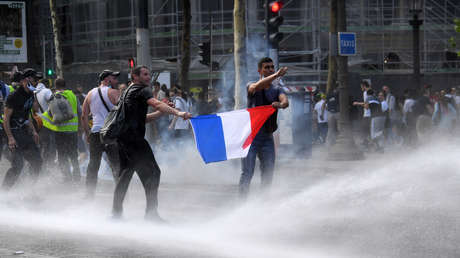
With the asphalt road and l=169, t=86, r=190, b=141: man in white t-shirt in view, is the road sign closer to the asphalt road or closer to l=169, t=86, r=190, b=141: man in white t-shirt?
l=169, t=86, r=190, b=141: man in white t-shirt

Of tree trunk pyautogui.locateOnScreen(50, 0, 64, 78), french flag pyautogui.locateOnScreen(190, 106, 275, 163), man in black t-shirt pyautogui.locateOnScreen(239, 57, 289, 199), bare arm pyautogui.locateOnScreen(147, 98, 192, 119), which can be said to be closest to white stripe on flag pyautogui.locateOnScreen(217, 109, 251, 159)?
french flag pyautogui.locateOnScreen(190, 106, 275, 163)

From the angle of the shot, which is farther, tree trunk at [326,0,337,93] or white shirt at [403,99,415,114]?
white shirt at [403,99,415,114]

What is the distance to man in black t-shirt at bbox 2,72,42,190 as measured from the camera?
31.4 feet

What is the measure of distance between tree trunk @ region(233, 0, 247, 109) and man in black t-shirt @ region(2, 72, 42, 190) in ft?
20.7

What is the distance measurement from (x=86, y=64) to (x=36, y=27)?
1065 centimetres

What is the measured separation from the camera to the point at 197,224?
7.30 metres

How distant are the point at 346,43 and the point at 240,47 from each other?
2.32 m

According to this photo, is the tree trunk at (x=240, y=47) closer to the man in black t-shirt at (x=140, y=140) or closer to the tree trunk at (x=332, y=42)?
the tree trunk at (x=332, y=42)

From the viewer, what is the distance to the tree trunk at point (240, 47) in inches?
605

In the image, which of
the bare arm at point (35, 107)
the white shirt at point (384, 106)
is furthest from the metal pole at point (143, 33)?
the white shirt at point (384, 106)

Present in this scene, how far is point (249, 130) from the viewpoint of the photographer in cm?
777

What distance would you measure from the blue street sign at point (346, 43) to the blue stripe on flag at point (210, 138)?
25.6 feet

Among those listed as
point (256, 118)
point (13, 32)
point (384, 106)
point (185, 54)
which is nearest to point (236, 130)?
point (256, 118)

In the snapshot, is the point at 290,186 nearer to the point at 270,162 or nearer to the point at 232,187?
the point at 232,187
